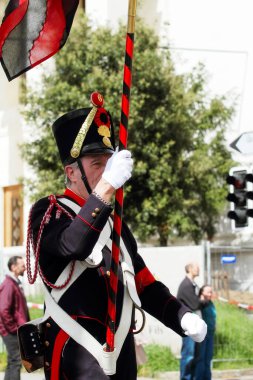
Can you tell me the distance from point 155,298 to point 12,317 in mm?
6643

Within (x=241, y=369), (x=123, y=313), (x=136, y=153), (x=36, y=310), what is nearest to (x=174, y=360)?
(x=241, y=369)

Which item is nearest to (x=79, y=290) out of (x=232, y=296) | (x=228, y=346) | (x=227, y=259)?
(x=228, y=346)

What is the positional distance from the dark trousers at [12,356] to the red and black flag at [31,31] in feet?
22.4

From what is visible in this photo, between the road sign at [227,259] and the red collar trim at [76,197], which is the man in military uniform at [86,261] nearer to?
the red collar trim at [76,197]

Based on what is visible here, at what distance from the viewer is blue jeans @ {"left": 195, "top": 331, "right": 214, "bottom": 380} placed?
36.8 ft

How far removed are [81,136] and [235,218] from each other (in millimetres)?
8798

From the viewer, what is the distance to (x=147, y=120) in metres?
19.3

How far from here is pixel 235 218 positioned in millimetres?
12648

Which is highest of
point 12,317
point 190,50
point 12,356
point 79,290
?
point 190,50

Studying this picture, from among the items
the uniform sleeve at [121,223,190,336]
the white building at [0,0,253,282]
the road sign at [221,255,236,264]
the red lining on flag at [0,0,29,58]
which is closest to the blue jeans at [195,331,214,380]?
the road sign at [221,255,236,264]

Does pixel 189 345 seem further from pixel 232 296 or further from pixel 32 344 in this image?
pixel 32 344

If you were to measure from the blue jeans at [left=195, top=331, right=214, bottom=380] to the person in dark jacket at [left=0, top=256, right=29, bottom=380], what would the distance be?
2.21 m

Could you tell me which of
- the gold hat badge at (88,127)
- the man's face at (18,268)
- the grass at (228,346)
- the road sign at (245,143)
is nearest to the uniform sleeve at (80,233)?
the gold hat badge at (88,127)

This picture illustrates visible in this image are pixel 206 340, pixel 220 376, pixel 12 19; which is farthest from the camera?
pixel 220 376
